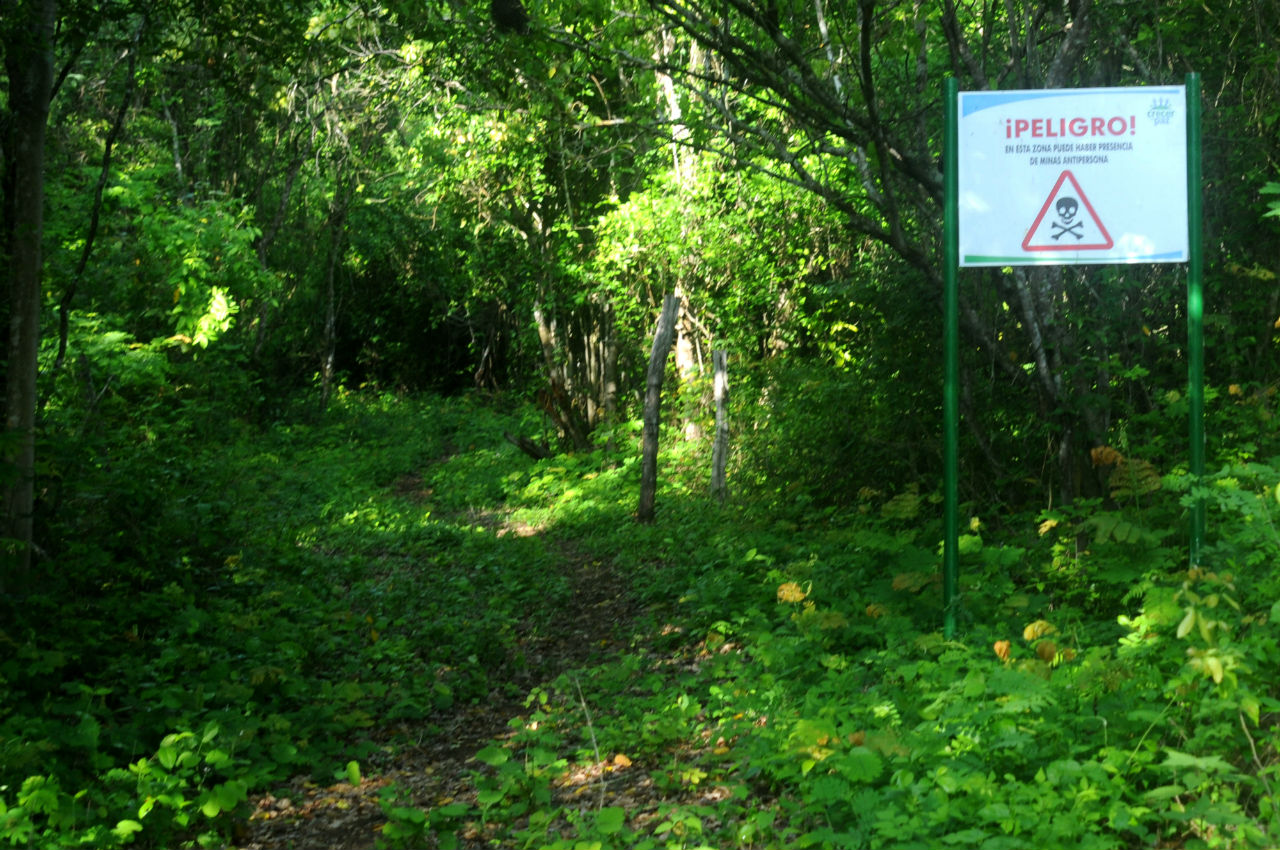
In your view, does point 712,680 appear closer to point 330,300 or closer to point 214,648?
point 214,648

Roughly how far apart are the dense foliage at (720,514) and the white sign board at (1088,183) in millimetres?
598

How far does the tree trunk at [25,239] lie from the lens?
729 cm

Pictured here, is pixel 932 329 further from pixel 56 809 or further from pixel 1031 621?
pixel 56 809

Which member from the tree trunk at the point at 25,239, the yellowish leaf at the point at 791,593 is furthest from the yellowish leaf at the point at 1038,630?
the tree trunk at the point at 25,239

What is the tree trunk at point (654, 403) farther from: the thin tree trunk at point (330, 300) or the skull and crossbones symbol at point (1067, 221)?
the thin tree trunk at point (330, 300)

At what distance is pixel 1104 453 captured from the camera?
6.31 m

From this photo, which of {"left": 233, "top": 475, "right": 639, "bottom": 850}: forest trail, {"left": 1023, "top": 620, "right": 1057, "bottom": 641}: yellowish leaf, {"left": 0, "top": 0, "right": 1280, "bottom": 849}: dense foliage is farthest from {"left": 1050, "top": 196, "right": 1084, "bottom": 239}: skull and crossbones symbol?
{"left": 233, "top": 475, "right": 639, "bottom": 850}: forest trail

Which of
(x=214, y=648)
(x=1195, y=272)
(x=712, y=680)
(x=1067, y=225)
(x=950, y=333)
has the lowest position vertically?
(x=712, y=680)

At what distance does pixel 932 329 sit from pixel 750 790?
17.8ft

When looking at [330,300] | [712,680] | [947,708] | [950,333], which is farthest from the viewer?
[330,300]

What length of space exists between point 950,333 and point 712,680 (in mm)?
2356

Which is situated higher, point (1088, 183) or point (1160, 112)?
point (1160, 112)

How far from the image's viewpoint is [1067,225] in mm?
5473

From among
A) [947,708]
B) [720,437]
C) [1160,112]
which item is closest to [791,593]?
[947,708]
